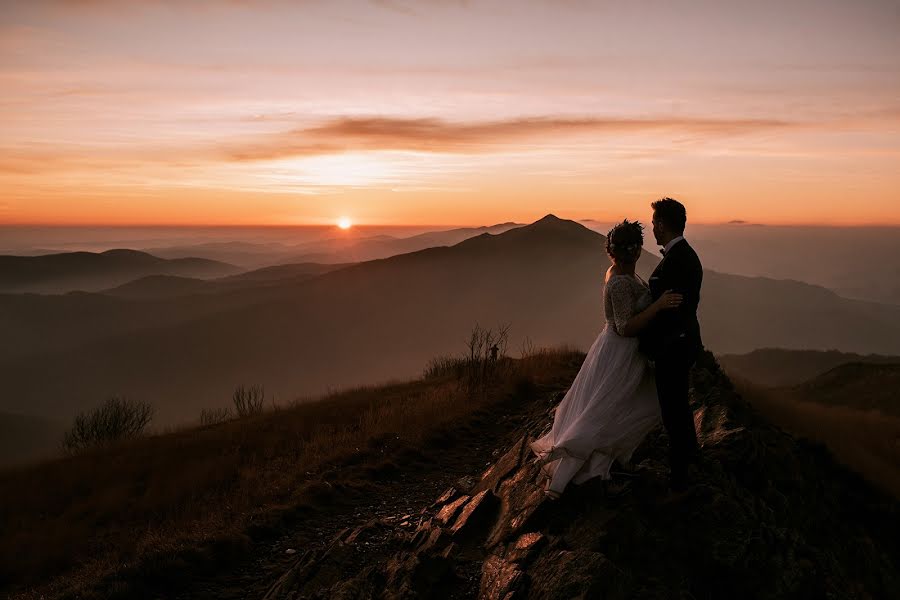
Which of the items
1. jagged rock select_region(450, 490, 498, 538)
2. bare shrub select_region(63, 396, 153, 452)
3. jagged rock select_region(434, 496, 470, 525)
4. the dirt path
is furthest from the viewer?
bare shrub select_region(63, 396, 153, 452)

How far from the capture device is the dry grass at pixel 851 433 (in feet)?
39.4

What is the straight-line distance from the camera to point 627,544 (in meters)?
5.04

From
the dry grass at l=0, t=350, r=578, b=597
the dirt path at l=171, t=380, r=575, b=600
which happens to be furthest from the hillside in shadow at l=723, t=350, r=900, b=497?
the dry grass at l=0, t=350, r=578, b=597

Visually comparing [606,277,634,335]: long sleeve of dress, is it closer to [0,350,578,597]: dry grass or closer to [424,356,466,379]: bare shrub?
[0,350,578,597]: dry grass

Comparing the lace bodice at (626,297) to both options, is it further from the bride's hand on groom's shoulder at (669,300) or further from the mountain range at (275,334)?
the mountain range at (275,334)

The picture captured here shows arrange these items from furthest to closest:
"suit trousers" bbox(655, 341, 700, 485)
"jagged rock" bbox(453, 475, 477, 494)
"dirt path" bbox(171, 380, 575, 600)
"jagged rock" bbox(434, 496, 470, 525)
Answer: "jagged rock" bbox(453, 475, 477, 494) → "jagged rock" bbox(434, 496, 470, 525) → "dirt path" bbox(171, 380, 575, 600) → "suit trousers" bbox(655, 341, 700, 485)

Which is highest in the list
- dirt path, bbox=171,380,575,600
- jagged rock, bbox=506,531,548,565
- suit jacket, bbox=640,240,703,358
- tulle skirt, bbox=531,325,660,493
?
suit jacket, bbox=640,240,703,358

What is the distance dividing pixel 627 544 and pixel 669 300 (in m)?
2.26

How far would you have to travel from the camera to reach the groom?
17.4 feet

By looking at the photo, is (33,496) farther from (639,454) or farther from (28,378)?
(28,378)

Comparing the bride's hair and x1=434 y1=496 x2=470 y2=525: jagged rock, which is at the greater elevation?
the bride's hair

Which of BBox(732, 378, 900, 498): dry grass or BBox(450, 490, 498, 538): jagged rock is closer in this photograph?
BBox(450, 490, 498, 538): jagged rock

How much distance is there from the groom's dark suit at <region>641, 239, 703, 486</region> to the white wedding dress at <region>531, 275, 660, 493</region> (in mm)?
219

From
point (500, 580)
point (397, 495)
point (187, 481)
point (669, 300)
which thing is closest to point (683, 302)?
point (669, 300)
